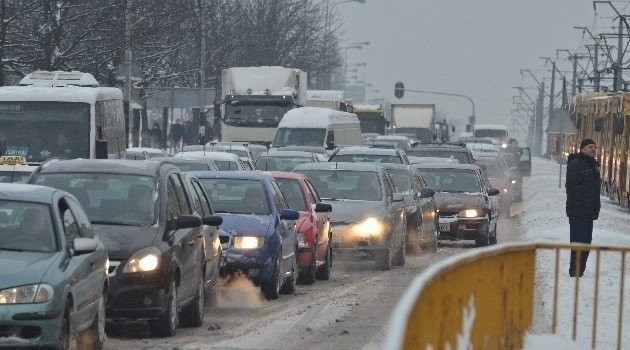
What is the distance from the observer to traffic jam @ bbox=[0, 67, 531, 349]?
1184cm

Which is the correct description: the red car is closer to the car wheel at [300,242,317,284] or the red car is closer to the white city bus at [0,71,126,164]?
the car wheel at [300,242,317,284]

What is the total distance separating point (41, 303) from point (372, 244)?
12.9m

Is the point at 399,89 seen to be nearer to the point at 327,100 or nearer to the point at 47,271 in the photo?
the point at 327,100

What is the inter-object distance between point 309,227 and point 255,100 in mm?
31574

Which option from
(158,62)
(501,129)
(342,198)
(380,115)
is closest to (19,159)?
(342,198)

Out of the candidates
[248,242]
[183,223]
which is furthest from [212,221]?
[248,242]

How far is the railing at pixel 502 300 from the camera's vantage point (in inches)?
307

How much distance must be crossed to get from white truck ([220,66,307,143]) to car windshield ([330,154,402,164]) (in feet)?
59.3

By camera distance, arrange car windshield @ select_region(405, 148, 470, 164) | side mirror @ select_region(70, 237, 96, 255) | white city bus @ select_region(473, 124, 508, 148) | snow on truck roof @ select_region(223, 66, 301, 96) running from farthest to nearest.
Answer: white city bus @ select_region(473, 124, 508, 148), snow on truck roof @ select_region(223, 66, 301, 96), car windshield @ select_region(405, 148, 470, 164), side mirror @ select_region(70, 237, 96, 255)

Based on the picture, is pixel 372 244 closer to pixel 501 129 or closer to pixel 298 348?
pixel 298 348

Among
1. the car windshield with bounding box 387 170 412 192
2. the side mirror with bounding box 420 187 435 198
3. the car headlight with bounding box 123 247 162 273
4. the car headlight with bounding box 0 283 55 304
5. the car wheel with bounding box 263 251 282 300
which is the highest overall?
the car headlight with bounding box 0 283 55 304

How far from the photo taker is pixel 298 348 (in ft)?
43.4

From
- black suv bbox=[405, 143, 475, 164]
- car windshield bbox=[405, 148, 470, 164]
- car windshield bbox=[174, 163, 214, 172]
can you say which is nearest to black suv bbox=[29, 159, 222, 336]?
car windshield bbox=[174, 163, 214, 172]

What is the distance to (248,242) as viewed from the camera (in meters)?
18.1
